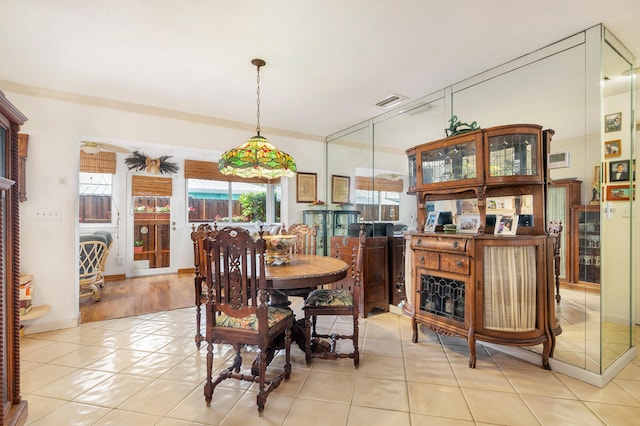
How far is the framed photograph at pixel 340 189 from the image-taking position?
14.8 ft

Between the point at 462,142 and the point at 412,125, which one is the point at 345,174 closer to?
the point at 412,125

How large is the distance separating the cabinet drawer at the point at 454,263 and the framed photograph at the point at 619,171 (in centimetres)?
124

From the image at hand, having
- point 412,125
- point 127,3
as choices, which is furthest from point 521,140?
point 127,3

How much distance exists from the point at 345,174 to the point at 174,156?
12.0 ft

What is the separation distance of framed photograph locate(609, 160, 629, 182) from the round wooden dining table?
2144mm

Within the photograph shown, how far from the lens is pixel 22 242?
9.73 feet

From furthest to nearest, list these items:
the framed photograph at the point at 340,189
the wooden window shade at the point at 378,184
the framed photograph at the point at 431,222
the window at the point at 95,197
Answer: the window at the point at 95,197 < the framed photograph at the point at 340,189 < the wooden window shade at the point at 378,184 < the framed photograph at the point at 431,222

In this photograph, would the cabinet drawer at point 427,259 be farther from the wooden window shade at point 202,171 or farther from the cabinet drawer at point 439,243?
the wooden window shade at point 202,171

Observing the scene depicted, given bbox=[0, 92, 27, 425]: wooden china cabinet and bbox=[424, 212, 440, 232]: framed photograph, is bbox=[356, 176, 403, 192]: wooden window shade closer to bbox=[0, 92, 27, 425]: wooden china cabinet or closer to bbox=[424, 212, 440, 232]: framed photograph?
bbox=[424, 212, 440, 232]: framed photograph

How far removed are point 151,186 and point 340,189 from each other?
385 cm

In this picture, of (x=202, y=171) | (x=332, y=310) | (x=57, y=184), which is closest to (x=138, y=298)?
(x=57, y=184)

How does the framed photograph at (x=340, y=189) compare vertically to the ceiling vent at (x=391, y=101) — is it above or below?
below

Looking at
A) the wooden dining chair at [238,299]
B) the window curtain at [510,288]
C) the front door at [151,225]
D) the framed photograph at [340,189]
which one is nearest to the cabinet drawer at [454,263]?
the window curtain at [510,288]

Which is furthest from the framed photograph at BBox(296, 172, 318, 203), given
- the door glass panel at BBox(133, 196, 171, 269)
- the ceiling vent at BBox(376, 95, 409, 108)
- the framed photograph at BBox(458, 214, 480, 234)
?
the door glass panel at BBox(133, 196, 171, 269)
